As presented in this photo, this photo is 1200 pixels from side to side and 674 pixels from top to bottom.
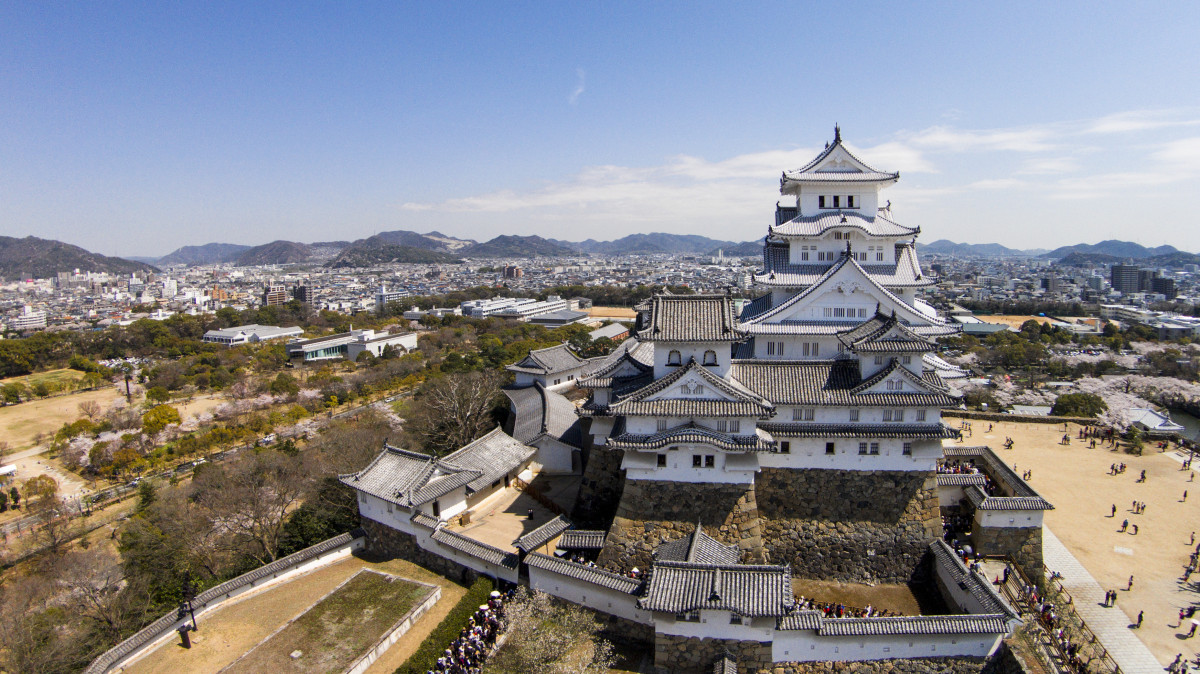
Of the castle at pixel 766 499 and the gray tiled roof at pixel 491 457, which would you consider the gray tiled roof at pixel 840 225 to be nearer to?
the castle at pixel 766 499

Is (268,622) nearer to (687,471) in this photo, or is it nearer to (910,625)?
(687,471)

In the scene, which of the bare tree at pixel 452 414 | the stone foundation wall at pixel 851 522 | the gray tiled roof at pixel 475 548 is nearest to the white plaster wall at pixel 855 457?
the stone foundation wall at pixel 851 522

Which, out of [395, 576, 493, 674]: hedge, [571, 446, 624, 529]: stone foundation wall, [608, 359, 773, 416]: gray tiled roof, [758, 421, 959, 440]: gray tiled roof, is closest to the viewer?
[395, 576, 493, 674]: hedge

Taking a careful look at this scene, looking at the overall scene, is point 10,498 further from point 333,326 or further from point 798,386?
point 333,326

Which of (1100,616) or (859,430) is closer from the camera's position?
(859,430)

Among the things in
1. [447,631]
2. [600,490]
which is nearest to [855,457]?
[600,490]

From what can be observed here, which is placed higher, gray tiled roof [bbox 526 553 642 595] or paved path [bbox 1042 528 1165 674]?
gray tiled roof [bbox 526 553 642 595]

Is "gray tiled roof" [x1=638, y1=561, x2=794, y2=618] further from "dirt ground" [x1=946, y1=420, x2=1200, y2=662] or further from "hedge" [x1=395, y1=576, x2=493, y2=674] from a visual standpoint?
"dirt ground" [x1=946, y1=420, x2=1200, y2=662]

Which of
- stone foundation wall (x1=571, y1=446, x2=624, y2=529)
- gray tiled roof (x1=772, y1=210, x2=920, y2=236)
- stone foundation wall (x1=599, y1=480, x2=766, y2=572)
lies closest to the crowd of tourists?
stone foundation wall (x1=599, y1=480, x2=766, y2=572)
